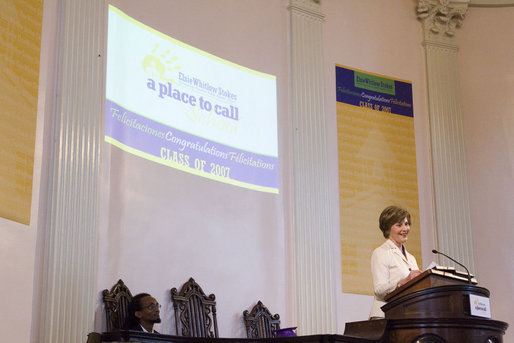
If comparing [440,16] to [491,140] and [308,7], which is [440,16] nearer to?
[491,140]

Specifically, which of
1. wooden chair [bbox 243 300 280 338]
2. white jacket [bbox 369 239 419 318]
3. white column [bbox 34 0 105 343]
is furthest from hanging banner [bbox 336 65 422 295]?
white column [bbox 34 0 105 343]

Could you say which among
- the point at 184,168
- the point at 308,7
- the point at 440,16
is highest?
the point at 440,16

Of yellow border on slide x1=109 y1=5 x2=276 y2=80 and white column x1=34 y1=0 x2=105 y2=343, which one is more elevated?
yellow border on slide x1=109 y1=5 x2=276 y2=80

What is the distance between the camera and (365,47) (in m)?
9.16

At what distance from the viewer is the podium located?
4402 mm

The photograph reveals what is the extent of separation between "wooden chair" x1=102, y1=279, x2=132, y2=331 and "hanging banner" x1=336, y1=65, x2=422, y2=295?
2.96 meters

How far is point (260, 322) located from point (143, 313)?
1674 mm

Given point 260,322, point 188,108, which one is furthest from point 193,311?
point 188,108

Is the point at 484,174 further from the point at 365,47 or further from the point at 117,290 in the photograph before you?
the point at 117,290

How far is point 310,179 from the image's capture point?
8.22m

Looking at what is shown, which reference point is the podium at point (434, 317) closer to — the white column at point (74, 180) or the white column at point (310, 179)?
the white column at point (74, 180)

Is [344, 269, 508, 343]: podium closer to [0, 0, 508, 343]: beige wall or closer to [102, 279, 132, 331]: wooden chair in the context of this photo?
[102, 279, 132, 331]: wooden chair

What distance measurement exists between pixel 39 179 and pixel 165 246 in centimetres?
149

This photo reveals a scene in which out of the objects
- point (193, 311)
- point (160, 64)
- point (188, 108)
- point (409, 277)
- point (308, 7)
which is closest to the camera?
point (409, 277)
